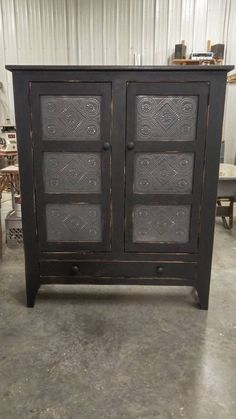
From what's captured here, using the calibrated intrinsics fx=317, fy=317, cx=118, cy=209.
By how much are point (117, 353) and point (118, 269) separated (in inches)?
18.1

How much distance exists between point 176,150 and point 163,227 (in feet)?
1.39

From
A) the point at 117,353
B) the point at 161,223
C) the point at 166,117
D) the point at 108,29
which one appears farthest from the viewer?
the point at 108,29

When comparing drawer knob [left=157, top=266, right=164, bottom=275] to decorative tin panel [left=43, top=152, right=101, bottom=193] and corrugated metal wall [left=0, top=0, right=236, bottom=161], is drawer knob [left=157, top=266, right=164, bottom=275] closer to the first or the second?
decorative tin panel [left=43, top=152, right=101, bottom=193]

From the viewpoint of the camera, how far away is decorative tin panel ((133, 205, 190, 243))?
1.74m

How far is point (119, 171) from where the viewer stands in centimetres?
168

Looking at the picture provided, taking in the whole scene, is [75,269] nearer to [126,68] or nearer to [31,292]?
[31,292]

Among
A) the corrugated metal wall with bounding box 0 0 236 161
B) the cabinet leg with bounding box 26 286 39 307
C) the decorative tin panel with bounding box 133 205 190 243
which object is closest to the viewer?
the decorative tin panel with bounding box 133 205 190 243

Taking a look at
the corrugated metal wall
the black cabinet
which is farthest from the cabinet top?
the corrugated metal wall

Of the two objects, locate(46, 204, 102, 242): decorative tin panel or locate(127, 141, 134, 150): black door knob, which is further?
locate(46, 204, 102, 242): decorative tin panel

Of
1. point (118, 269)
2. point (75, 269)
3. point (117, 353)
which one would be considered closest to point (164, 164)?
point (118, 269)

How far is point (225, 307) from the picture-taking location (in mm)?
1896

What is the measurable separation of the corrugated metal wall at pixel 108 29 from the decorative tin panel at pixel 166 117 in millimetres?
3378

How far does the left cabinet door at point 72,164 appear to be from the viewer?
1.60m

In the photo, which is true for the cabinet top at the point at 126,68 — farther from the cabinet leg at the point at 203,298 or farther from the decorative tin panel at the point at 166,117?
the cabinet leg at the point at 203,298
